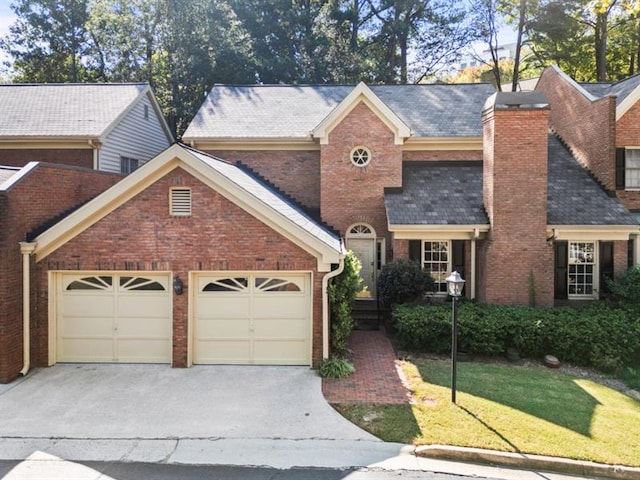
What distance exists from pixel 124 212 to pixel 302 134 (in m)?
8.19

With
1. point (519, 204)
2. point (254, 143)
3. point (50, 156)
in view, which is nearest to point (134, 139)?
point (50, 156)

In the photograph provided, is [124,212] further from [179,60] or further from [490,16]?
[490,16]

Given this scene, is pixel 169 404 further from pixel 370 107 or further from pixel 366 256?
pixel 370 107

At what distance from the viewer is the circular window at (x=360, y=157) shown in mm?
15977

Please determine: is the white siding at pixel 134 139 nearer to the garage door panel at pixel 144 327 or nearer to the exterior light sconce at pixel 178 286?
the garage door panel at pixel 144 327

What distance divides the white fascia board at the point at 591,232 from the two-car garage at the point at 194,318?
8051mm

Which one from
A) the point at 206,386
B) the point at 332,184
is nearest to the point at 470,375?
the point at 206,386

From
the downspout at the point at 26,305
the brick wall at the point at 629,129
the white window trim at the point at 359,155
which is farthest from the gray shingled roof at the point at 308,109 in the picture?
the downspout at the point at 26,305

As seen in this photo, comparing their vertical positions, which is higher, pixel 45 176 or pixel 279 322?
pixel 45 176

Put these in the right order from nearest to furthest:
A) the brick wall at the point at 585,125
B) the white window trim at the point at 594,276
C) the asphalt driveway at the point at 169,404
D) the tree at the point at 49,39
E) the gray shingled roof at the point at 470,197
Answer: the asphalt driveway at the point at 169,404, the gray shingled roof at the point at 470,197, the white window trim at the point at 594,276, the brick wall at the point at 585,125, the tree at the point at 49,39

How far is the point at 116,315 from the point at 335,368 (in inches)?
209

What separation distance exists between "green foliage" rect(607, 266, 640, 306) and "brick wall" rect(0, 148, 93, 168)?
59.7 ft

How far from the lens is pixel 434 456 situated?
23.4 ft

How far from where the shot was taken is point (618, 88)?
17734mm
